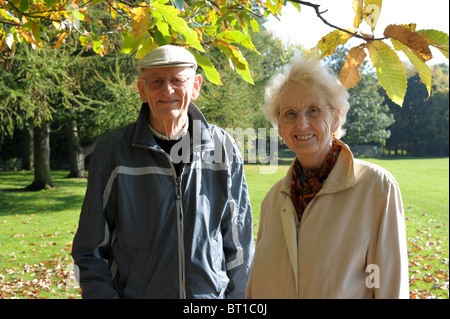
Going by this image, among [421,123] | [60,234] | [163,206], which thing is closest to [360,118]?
[60,234]

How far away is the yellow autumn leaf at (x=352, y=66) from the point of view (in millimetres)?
1482

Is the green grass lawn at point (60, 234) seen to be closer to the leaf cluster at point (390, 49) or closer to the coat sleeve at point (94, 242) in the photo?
the coat sleeve at point (94, 242)

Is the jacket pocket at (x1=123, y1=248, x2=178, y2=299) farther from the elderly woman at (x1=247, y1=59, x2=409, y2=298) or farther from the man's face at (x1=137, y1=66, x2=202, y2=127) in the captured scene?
the man's face at (x1=137, y1=66, x2=202, y2=127)

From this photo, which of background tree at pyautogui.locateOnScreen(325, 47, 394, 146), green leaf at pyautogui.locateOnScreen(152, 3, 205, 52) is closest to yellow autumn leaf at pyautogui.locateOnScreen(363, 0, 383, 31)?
green leaf at pyautogui.locateOnScreen(152, 3, 205, 52)

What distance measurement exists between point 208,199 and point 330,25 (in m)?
0.91

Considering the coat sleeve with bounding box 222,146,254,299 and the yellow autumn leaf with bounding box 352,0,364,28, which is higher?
the yellow autumn leaf with bounding box 352,0,364,28

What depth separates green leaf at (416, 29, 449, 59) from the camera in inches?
47.9

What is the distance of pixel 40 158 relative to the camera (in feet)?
42.5

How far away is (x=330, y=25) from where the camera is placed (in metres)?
1.60

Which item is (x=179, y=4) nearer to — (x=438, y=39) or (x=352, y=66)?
(x=352, y=66)

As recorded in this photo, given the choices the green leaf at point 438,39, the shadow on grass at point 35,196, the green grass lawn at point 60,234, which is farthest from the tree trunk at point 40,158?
the green leaf at point 438,39

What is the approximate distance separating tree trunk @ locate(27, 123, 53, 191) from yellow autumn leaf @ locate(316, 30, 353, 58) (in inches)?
491

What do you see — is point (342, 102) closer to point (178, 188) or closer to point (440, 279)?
point (178, 188)

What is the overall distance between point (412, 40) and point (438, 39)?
0.07 metres
